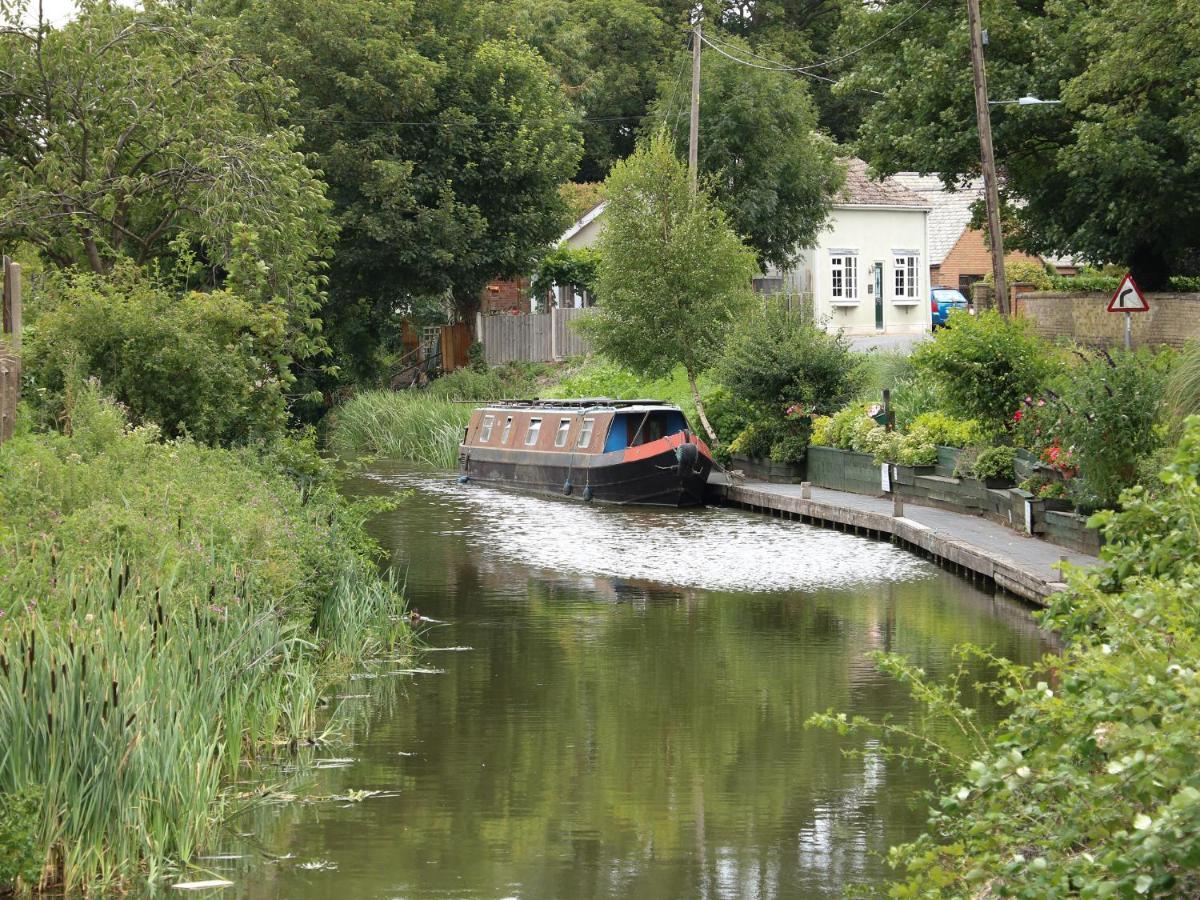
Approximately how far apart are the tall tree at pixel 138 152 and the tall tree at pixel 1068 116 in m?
12.4

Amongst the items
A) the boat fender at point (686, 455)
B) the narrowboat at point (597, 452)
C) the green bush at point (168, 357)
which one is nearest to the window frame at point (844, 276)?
the narrowboat at point (597, 452)

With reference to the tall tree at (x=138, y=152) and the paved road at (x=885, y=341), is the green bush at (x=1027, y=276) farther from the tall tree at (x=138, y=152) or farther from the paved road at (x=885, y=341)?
the tall tree at (x=138, y=152)

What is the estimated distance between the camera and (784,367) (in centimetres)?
2961

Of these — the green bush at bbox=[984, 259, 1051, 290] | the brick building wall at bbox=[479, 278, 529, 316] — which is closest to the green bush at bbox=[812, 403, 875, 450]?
the green bush at bbox=[984, 259, 1051, 290]

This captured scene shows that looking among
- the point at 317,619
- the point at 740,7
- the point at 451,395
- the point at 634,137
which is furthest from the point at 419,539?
the point at 740,7

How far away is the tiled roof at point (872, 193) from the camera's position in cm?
5347

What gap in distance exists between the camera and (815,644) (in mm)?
15578

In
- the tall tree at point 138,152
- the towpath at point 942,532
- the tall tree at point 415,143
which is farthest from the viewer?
the tall tree at point 415,143

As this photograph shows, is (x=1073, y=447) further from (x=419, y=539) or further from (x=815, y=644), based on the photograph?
(x=419, y=539)

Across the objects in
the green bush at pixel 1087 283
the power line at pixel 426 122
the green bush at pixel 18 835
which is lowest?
the green bush at pixel 18 835

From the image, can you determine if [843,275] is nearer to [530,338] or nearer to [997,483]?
[530,338]

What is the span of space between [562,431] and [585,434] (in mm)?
986

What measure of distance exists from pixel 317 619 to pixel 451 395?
3262 cm

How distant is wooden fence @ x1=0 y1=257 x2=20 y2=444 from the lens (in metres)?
13.5
